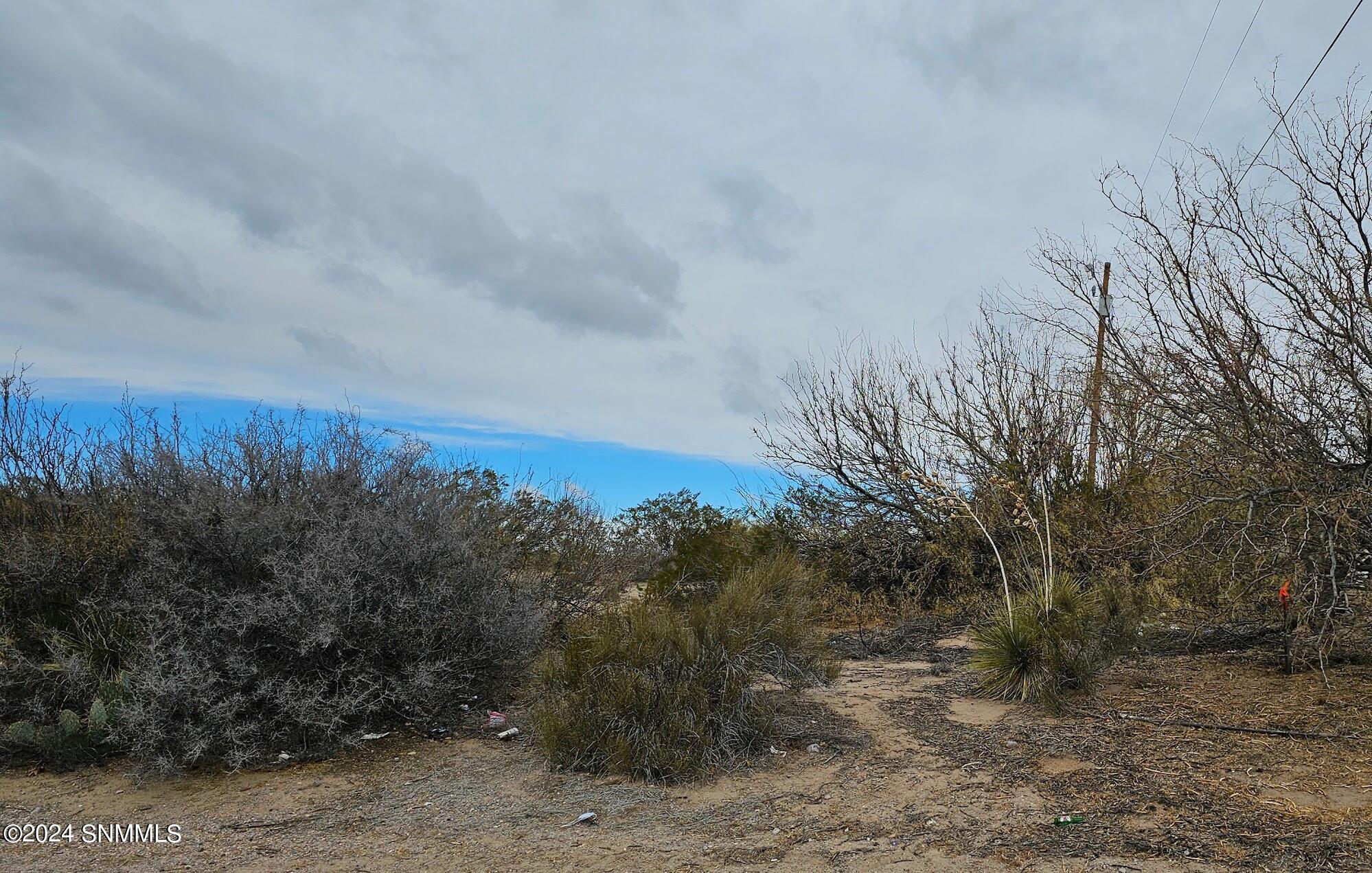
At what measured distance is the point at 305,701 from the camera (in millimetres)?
5855

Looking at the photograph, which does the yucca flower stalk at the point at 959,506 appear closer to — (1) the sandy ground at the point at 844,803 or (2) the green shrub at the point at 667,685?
(1) the sandy ground at the point at 844,803

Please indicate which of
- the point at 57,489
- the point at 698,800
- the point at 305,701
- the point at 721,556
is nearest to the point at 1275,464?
the point at 698,800

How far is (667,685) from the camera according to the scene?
18.3 feet

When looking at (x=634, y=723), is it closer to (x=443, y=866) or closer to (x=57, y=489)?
(x=443, y=866)

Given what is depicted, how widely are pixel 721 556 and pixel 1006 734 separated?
173 inches

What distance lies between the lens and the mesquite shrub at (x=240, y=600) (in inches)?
231

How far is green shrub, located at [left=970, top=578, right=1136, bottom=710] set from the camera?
6645 mm

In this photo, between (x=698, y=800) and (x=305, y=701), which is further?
(x=305, y=701)

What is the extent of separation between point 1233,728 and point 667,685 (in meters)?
3.63

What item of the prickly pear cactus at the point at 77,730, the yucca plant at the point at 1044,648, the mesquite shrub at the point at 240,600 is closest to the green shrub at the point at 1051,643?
the yucca plant at the point at 1044,648

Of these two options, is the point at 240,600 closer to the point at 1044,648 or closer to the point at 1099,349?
the point at 1044,648

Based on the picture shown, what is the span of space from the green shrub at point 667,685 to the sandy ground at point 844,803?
0.20m

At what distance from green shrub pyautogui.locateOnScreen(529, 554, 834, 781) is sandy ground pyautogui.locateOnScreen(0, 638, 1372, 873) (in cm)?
20

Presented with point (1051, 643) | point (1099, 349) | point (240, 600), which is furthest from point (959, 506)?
point (240, 600)
